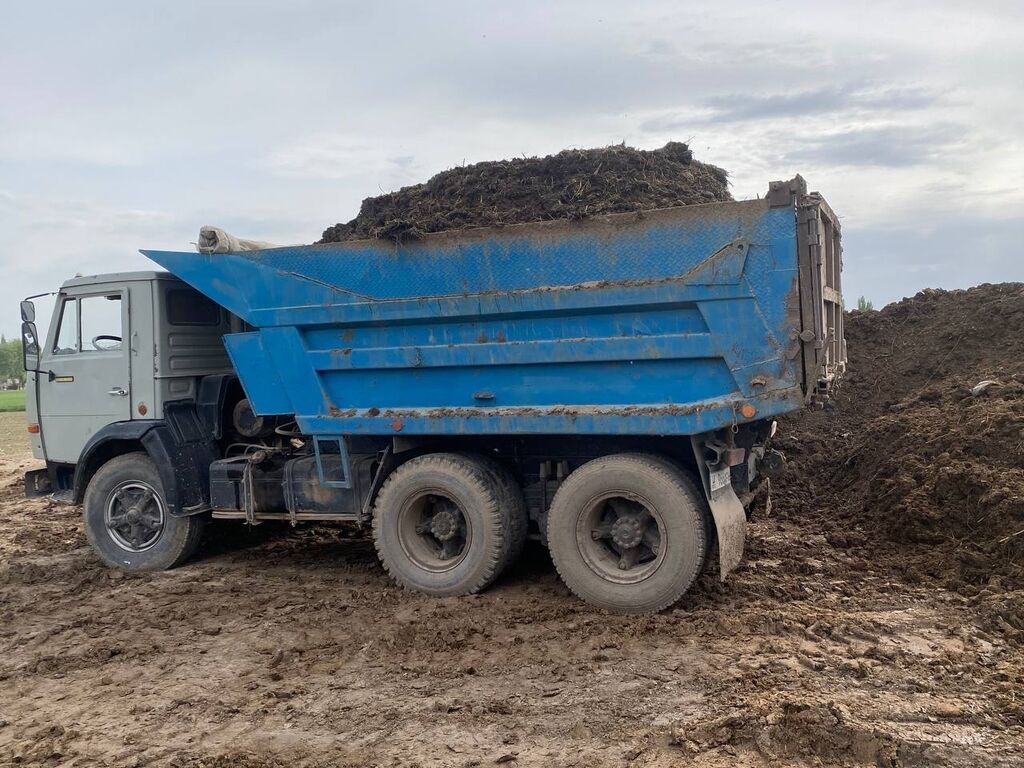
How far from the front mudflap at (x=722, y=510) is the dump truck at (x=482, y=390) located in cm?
2

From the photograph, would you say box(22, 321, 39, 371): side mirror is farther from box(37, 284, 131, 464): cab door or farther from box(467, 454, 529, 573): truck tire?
box(467, 454, 529, 573): truck tire

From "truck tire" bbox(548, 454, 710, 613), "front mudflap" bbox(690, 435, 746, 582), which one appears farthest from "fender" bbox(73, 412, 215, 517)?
"front mudflap" bbox(690, 435, 746, 582)

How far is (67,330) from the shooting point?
7.39 m

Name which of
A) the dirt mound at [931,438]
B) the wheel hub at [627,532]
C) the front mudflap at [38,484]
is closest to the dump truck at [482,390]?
the wheel hub at [627,532]

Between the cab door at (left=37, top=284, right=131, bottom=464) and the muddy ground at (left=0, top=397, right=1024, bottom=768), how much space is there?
134cm

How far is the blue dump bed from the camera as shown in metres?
4.98

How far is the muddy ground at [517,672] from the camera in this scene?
3670 mm

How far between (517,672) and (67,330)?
5.23m

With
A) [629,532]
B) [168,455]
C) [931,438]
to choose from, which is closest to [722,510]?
[629,532]

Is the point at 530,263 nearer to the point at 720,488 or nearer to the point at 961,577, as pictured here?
the point at 720,488

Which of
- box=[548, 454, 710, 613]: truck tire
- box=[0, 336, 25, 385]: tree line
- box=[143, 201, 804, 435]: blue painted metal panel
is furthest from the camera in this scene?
box=[0, 336, 25, 385]: tree line

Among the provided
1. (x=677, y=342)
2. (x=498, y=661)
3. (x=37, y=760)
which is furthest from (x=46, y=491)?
(x=677, y=342)

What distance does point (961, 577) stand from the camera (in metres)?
5.50

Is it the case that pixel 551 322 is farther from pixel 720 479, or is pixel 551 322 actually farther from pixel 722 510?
pixel 722 510
